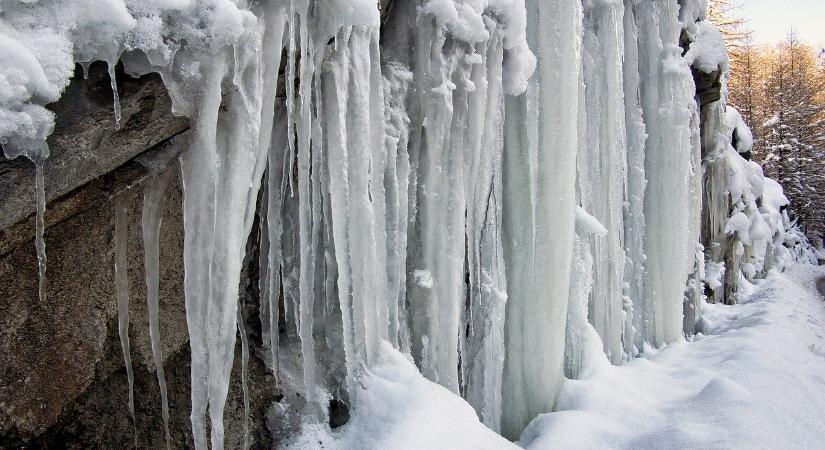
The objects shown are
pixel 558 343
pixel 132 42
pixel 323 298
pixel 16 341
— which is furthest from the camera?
pixel 558 343

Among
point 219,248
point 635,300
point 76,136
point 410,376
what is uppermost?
point 76,136

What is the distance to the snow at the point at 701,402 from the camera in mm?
2289

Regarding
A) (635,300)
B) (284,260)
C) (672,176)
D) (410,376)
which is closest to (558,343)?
(410,376)

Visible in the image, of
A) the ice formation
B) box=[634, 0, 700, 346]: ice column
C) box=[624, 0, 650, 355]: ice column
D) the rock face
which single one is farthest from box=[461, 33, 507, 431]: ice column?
box=[634, 0, 700, 346]: ice column

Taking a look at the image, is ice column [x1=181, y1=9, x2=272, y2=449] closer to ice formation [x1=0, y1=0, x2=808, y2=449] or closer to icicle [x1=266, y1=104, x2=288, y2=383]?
ice formation [x1=0, y1=0, x2=808, y2=449]

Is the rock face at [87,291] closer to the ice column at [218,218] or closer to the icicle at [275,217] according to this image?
the ice column at [218,218]

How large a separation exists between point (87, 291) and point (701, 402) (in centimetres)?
262

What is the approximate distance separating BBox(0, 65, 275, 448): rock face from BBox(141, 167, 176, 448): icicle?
0.05 m

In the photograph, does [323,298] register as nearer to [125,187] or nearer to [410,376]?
[410,376]

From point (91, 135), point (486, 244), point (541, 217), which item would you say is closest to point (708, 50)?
point (541, 217)

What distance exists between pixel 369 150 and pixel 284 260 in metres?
0.64

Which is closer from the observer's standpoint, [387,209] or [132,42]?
[132,42]

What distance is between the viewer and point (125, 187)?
1691 mm

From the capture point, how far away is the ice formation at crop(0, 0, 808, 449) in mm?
1459
